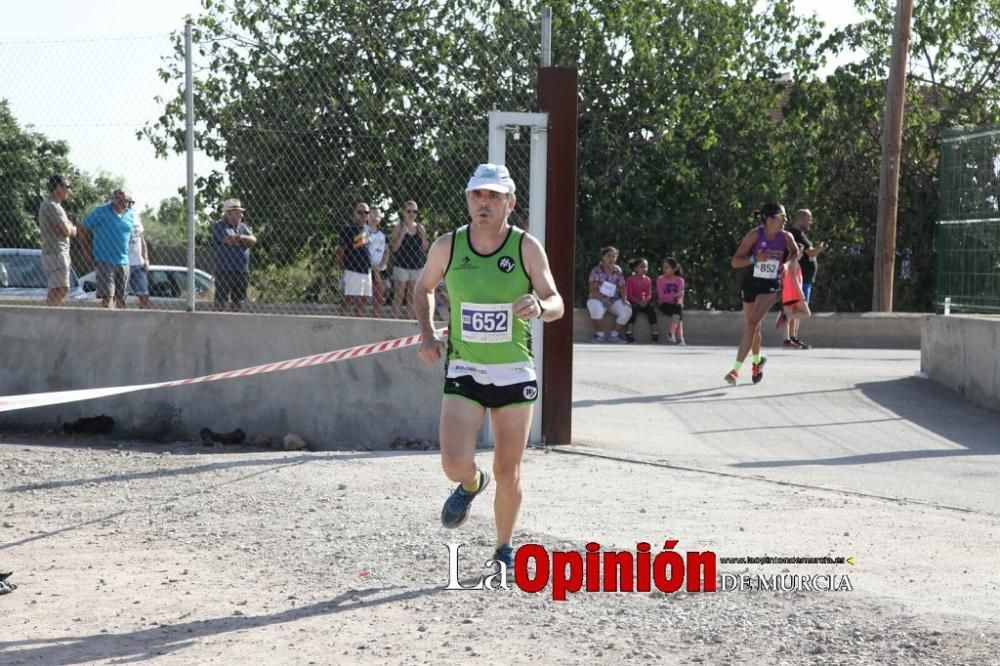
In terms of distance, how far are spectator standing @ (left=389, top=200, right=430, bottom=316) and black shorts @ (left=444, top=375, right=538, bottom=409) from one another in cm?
458

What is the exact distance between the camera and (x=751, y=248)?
1370 centimetres

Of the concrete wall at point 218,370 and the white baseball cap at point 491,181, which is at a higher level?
the white baseball cap at point 491,181

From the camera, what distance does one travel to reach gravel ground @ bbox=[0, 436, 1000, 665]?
530 centimetres

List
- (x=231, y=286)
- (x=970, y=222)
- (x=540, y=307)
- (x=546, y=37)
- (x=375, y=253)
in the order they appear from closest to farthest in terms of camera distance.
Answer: (x=540, y=307), (x=546, y=37), (x=375, y=253), (x=231, y=286), (x=970, y=222)

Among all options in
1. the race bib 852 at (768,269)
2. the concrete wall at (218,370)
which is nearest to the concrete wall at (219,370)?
the concrete wall at (218,370)

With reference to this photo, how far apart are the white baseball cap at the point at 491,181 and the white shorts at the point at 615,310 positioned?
15903mm

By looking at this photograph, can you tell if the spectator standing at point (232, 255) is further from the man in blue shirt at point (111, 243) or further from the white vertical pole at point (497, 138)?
the white vertical pole at point (497, 138)

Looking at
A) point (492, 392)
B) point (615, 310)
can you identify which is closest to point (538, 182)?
point (492, 392)

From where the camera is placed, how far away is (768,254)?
44.7ft

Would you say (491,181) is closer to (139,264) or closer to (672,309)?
(139,264)

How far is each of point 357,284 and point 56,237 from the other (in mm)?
3136

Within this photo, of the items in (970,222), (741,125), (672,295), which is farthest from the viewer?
(741,125)

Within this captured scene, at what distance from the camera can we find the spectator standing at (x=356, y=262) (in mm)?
11031

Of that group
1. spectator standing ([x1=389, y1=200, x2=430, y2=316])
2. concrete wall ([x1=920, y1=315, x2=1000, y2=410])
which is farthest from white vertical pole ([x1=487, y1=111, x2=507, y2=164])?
concrete wall ([x1=920, y1=315, x2=1000, y2=410])
